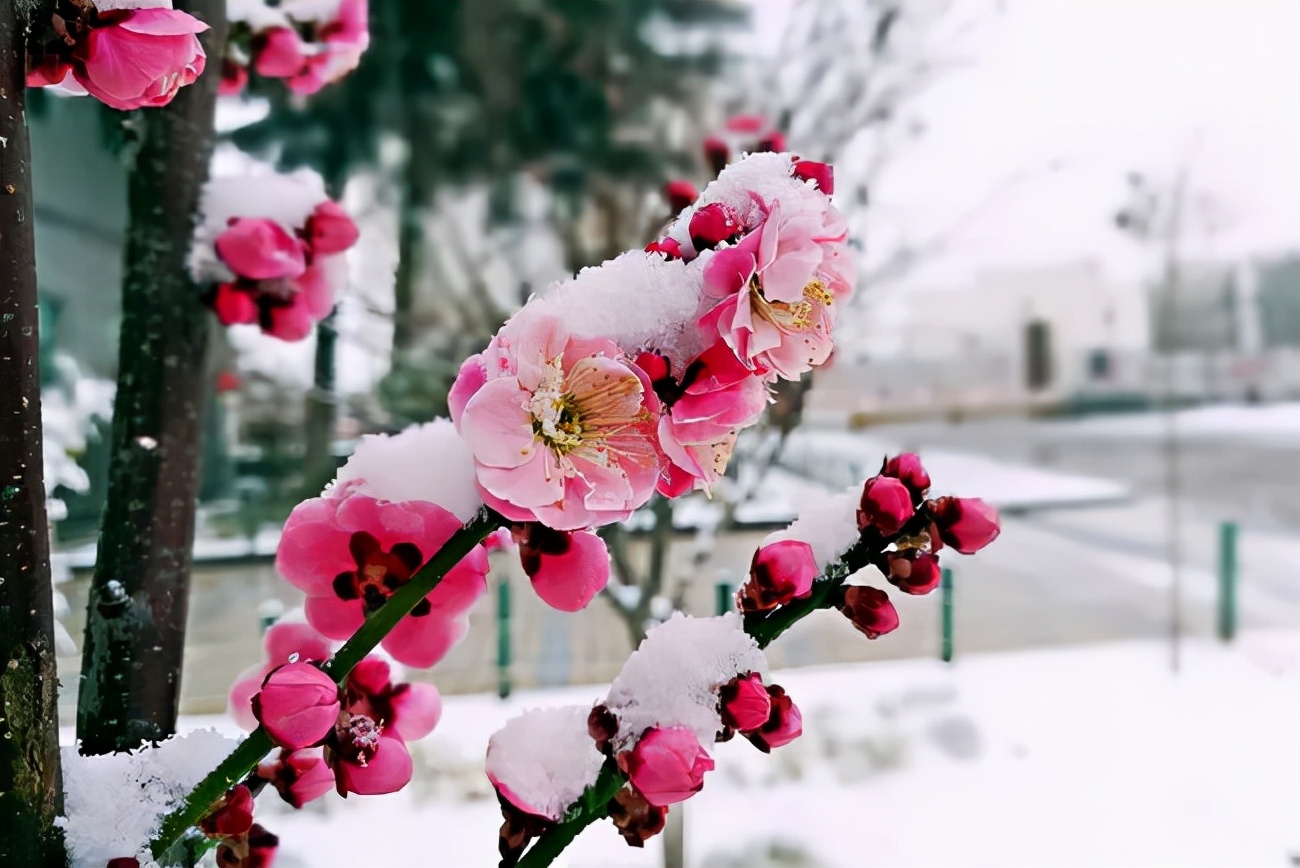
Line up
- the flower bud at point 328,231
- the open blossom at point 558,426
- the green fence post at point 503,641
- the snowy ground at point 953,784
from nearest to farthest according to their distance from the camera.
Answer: the open blossom at point 558,426 < the flower bud at point 328,231 < the snowy ground at point 953,784 < the green fence post at point 503,641

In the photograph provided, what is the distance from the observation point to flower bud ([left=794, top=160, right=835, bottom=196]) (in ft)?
0.72

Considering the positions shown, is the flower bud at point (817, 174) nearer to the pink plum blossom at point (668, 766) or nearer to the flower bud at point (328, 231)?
the pink plum blossom at point (668, 766)

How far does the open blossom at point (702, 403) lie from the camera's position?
0.65 feet

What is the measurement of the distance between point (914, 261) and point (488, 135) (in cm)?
90

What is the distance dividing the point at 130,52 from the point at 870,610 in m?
0.25

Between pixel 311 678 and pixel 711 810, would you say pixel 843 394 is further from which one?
pixel 311 678

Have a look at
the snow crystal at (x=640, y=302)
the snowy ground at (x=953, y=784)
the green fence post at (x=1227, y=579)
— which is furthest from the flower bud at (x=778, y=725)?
the green fence post at (x=1227, y=579)

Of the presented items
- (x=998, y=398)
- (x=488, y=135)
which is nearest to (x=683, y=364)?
(x=488, y=135)

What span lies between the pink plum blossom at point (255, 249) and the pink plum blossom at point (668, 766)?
0.29 meters

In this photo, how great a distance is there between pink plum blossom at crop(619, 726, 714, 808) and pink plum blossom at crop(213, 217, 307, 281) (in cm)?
29

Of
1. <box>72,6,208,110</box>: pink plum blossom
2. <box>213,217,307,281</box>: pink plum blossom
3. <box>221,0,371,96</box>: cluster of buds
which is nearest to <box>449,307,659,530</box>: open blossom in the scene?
<box>72,6,208,110</box>: pink plum blossom

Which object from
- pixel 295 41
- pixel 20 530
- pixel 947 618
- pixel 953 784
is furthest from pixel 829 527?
pixel 947 618

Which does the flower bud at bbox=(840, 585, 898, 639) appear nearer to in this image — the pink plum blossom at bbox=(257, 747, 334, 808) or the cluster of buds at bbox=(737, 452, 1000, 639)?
the cluster of buds at bbox=(737, 452, 1000, 639)

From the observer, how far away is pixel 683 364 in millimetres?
209
